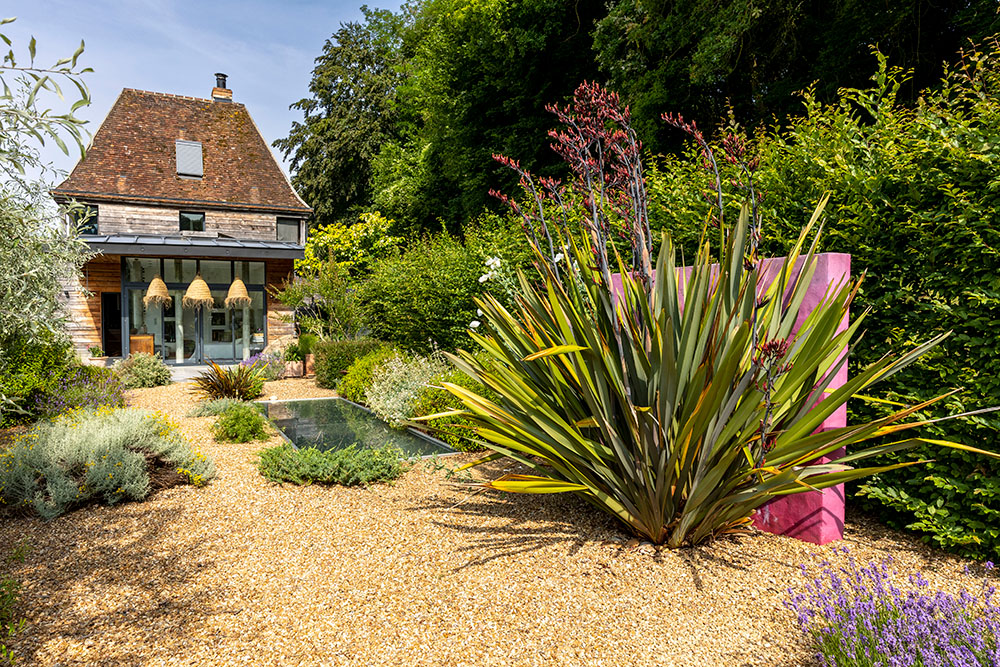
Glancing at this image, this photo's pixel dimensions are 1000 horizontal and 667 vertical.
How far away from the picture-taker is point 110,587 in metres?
3.25

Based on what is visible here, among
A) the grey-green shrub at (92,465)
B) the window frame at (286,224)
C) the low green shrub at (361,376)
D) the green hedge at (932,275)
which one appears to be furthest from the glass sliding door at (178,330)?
the green hedge at (932,275)

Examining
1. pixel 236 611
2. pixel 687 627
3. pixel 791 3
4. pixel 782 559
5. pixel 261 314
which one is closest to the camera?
pixel 687 627

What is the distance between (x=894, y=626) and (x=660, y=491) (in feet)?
4.13

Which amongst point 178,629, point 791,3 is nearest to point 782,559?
point 178,629

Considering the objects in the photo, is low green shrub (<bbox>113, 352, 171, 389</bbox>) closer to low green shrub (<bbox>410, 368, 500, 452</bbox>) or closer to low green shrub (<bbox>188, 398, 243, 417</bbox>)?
low green shrub (<bbox>188, 398, 243, 417</bbox>)

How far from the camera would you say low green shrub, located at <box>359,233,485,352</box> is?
933 cm

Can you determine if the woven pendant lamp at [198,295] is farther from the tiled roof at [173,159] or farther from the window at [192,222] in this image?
the tiled roof at [173,159]

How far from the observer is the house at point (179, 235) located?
682 inches

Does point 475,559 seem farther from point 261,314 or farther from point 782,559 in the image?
point 261,314

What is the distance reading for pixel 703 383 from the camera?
3131 millimetres

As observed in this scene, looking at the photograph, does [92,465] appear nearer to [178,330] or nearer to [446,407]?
[446,407]

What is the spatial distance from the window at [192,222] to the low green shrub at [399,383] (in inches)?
489

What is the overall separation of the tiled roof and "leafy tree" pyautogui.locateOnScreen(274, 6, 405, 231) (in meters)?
7.22

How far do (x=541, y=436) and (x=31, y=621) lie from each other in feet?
9.61
